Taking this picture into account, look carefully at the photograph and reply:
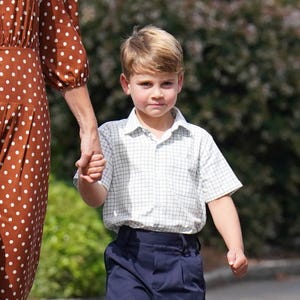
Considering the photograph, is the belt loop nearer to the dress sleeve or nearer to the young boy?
the young boy

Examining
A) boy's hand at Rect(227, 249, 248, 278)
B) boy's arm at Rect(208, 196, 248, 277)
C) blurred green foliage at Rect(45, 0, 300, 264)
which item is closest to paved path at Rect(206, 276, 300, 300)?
blurred green foliage at Rect(45, 0, 300, 264)

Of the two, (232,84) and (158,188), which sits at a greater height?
(158,188)

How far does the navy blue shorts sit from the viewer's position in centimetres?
454

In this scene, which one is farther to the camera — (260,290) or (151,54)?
(260,290)

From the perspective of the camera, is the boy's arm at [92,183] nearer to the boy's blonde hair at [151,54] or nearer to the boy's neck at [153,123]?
the boy's neck at [153,123]

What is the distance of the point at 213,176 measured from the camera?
15.3ft

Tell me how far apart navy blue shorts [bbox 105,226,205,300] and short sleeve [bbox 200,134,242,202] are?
214 mm

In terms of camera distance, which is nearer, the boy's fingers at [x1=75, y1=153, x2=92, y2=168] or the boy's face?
the boy's fingers at [x1=75, y1=153, x2=92, y2=168]

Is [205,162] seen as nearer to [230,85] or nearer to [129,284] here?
[129,284]

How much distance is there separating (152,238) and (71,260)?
9.46ft

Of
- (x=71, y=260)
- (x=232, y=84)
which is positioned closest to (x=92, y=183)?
(x=71, y=260)

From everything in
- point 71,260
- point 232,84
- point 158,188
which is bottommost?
point 232,84

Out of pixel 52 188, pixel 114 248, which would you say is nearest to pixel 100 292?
pixel 52 188

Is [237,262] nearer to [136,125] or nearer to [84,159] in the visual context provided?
[136,125]
